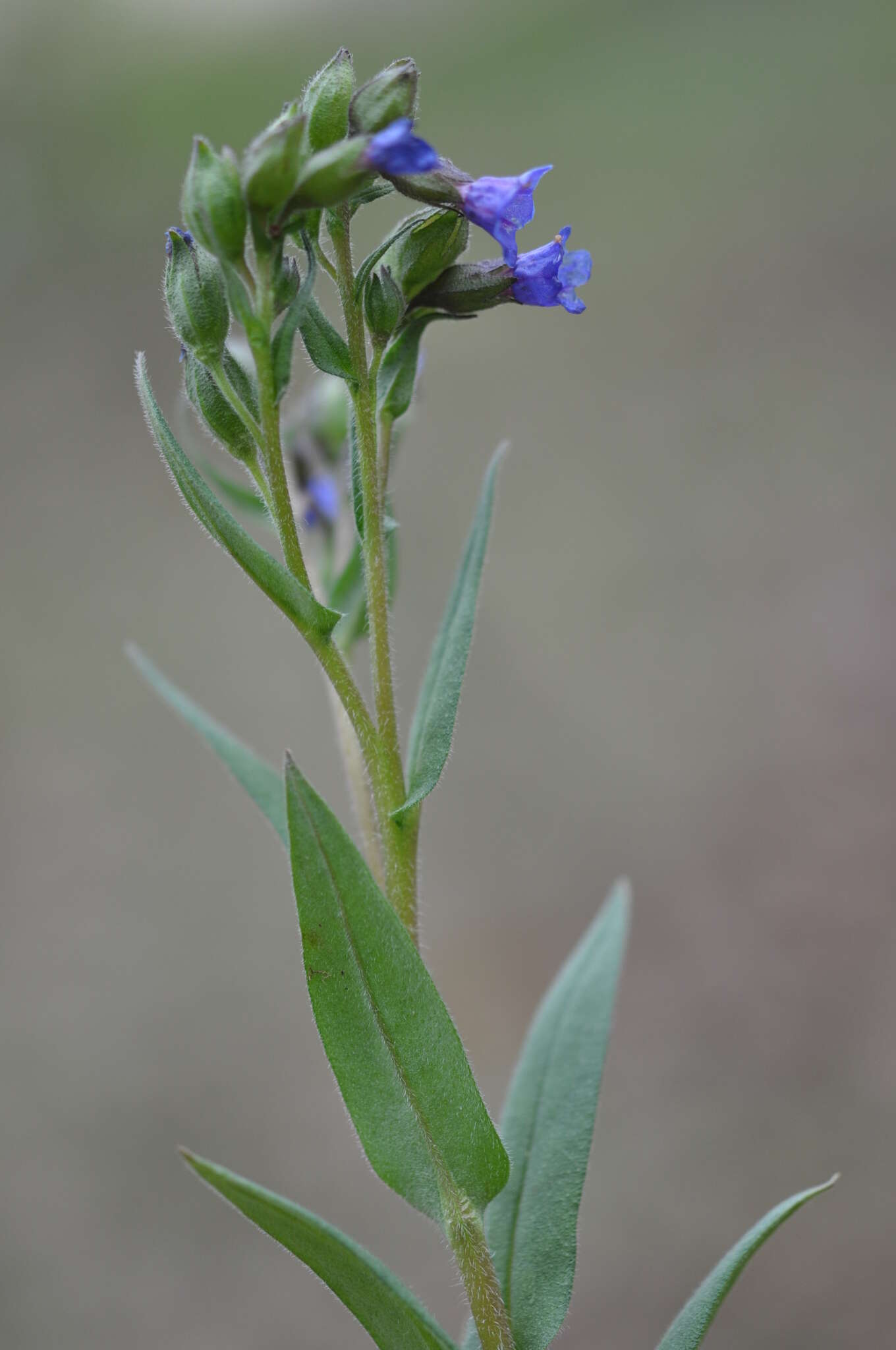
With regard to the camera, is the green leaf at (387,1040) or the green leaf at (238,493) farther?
the green leaf at (238,493)

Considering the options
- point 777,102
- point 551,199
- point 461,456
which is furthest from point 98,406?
point 777,102

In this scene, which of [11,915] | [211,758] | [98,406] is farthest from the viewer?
[98,406]

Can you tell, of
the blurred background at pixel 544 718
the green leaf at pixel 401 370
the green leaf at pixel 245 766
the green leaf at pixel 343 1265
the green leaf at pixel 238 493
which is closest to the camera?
the green leaf at pixel 343 1265

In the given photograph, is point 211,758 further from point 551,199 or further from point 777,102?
point 777,102

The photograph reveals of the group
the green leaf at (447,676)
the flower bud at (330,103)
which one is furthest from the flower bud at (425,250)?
the green leaf at (447,676)

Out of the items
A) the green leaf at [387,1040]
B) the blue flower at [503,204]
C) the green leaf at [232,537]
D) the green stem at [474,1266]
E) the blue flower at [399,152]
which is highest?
the blue flower at [399,152]

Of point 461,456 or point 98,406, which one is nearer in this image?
point 461,456

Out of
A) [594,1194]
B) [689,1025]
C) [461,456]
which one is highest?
[461,456]

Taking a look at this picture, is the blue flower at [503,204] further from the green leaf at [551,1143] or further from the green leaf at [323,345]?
the green leaf at [551,1143]

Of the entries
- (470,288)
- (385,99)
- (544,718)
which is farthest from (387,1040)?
(544,718)
